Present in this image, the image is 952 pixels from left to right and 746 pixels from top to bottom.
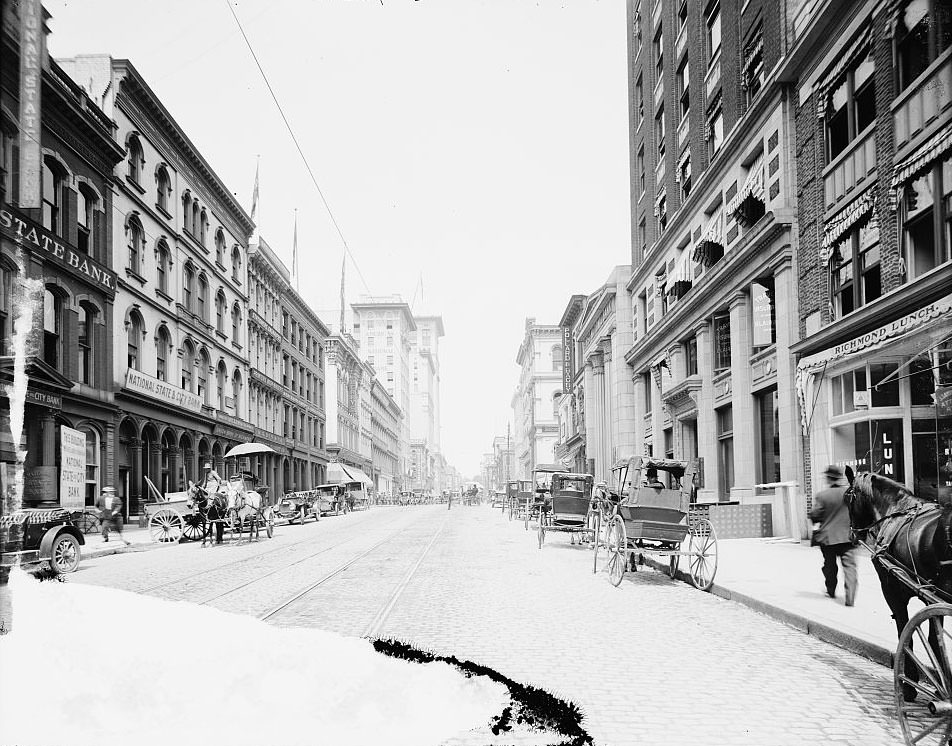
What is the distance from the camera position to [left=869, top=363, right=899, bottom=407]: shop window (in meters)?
16.0

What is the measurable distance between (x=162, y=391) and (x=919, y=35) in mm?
28721

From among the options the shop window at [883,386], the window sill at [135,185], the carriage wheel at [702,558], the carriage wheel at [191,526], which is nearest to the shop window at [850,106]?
the shop window at [883,386]

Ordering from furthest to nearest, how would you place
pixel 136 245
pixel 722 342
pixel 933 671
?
pixel 136 245, pixel 722 342, pixel 933 671

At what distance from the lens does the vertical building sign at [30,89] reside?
386cm

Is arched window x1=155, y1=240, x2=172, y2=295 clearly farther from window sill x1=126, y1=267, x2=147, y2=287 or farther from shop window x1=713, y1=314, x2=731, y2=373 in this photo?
shop window x1=713, y1=314, x2=731, y2=373

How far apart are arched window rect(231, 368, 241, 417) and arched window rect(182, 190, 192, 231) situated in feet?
38.4

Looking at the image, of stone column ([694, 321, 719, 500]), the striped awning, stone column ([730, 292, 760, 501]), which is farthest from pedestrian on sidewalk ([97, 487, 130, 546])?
the striped awning

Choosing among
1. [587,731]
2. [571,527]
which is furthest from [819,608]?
[571,527]

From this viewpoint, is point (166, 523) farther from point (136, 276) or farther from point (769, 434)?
point (769, 434)

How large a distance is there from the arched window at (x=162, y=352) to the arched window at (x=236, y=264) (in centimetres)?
1112

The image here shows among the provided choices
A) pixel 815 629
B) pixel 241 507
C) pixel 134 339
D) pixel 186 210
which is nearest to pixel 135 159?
pixel 134 339

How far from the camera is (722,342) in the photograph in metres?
27.7

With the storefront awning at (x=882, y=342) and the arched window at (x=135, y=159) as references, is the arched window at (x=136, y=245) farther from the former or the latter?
the storefront awning at (x=882, y=342)

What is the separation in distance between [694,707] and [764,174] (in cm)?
1995
